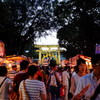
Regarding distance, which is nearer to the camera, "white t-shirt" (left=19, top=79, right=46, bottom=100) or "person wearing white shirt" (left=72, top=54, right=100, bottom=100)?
"person wearing white shirt" (left=72, top=54, right=100, bottom=100)

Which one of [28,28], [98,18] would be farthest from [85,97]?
[28,28]

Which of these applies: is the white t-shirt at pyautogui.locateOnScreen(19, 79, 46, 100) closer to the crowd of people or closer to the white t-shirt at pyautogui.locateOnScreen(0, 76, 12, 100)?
the crowd of people

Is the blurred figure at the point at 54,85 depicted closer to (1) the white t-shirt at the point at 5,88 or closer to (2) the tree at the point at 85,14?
(1) the white t-shirt at the point at 5,88

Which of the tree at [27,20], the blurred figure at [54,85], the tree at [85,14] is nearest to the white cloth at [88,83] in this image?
the blurred figure at [54,85]

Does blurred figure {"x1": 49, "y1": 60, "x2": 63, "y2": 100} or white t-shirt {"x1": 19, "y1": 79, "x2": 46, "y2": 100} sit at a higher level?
white t-shirt {"x1": 19, "y1": 79, "x2": 46, "y2": 100}

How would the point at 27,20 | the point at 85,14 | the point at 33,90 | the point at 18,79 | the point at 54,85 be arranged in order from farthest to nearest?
the point at 27,20 → the point at 85,14 → the point at 54,85 → the point at 18,79 → the point at 33,90

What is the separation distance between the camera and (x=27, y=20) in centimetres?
2152

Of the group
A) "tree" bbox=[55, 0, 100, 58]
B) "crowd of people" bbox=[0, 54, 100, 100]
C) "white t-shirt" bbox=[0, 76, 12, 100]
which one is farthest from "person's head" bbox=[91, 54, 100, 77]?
"tree" bbox=[55, 0, 100, 58]

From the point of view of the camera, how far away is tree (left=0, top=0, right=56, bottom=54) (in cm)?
2070

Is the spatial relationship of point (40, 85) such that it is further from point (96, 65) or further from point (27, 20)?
point (27, 20)

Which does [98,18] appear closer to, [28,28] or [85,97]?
[28,28]

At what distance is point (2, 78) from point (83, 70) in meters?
2.13

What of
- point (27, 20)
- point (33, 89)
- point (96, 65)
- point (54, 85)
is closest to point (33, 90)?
point (33, 89)

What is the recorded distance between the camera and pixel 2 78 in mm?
3721
